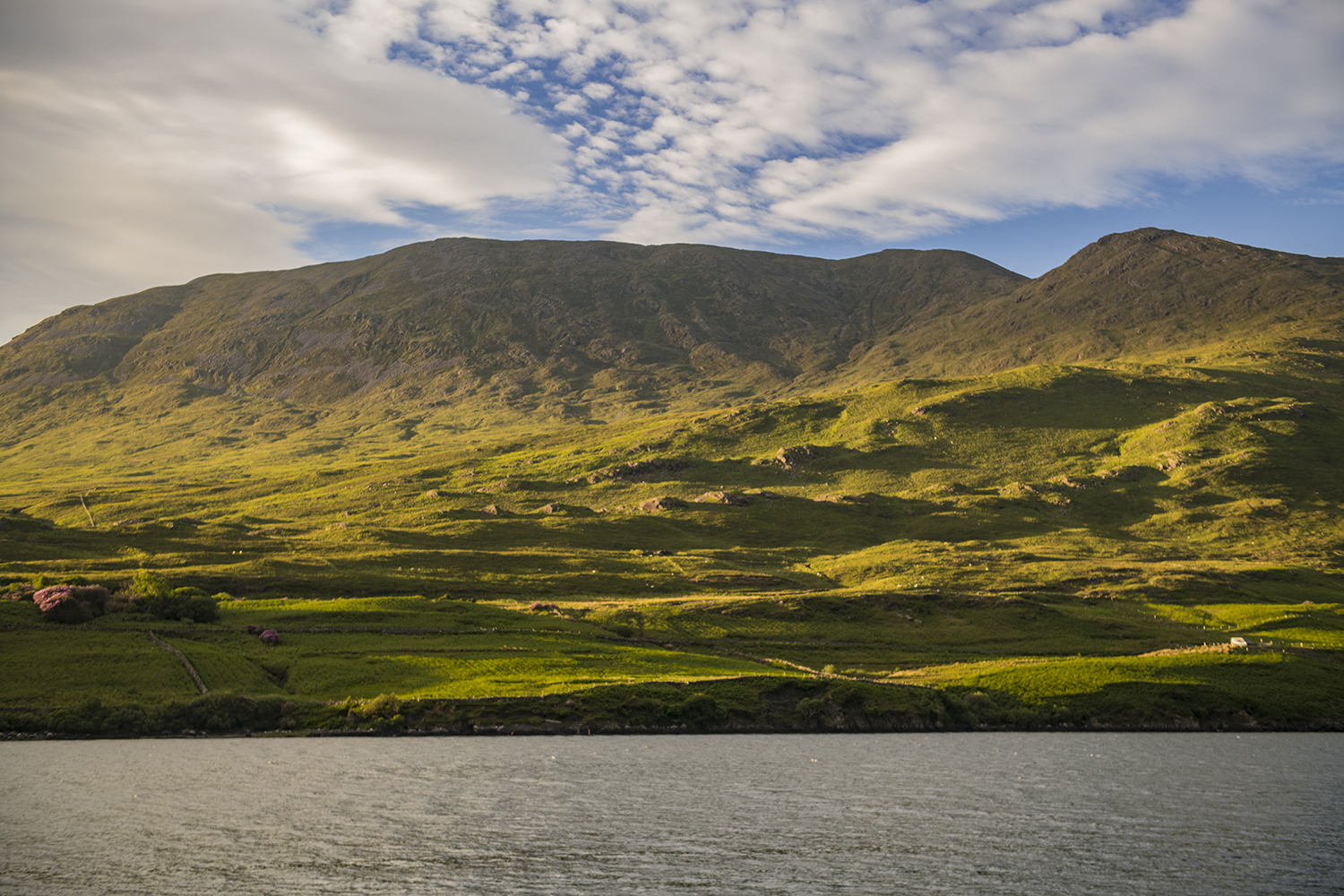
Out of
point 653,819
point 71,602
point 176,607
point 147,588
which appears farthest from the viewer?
point 147,588

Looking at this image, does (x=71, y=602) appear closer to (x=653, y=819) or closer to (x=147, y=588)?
(x=147, y=588)

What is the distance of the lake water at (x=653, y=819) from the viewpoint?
137ft

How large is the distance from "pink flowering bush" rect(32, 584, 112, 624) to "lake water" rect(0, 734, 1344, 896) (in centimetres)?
3223

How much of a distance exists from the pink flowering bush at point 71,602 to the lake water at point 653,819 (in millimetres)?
32229

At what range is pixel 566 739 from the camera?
280 feet

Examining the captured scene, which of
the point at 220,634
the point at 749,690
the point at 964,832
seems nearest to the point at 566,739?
the point at 749,690

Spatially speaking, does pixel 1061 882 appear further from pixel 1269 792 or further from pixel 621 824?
pixel 1269 792

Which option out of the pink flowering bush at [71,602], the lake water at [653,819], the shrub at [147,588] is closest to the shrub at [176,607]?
the shrub at [147,588]

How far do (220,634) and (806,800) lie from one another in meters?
80.3

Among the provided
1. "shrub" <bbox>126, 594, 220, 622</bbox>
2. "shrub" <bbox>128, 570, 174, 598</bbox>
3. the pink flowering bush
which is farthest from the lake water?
"shrub" <bbox>128, 570, 174, 598</bbox>

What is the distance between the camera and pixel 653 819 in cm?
5319

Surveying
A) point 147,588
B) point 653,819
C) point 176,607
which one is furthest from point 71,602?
point 653,819

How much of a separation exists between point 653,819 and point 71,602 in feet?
289

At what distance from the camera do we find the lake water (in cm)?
4188
